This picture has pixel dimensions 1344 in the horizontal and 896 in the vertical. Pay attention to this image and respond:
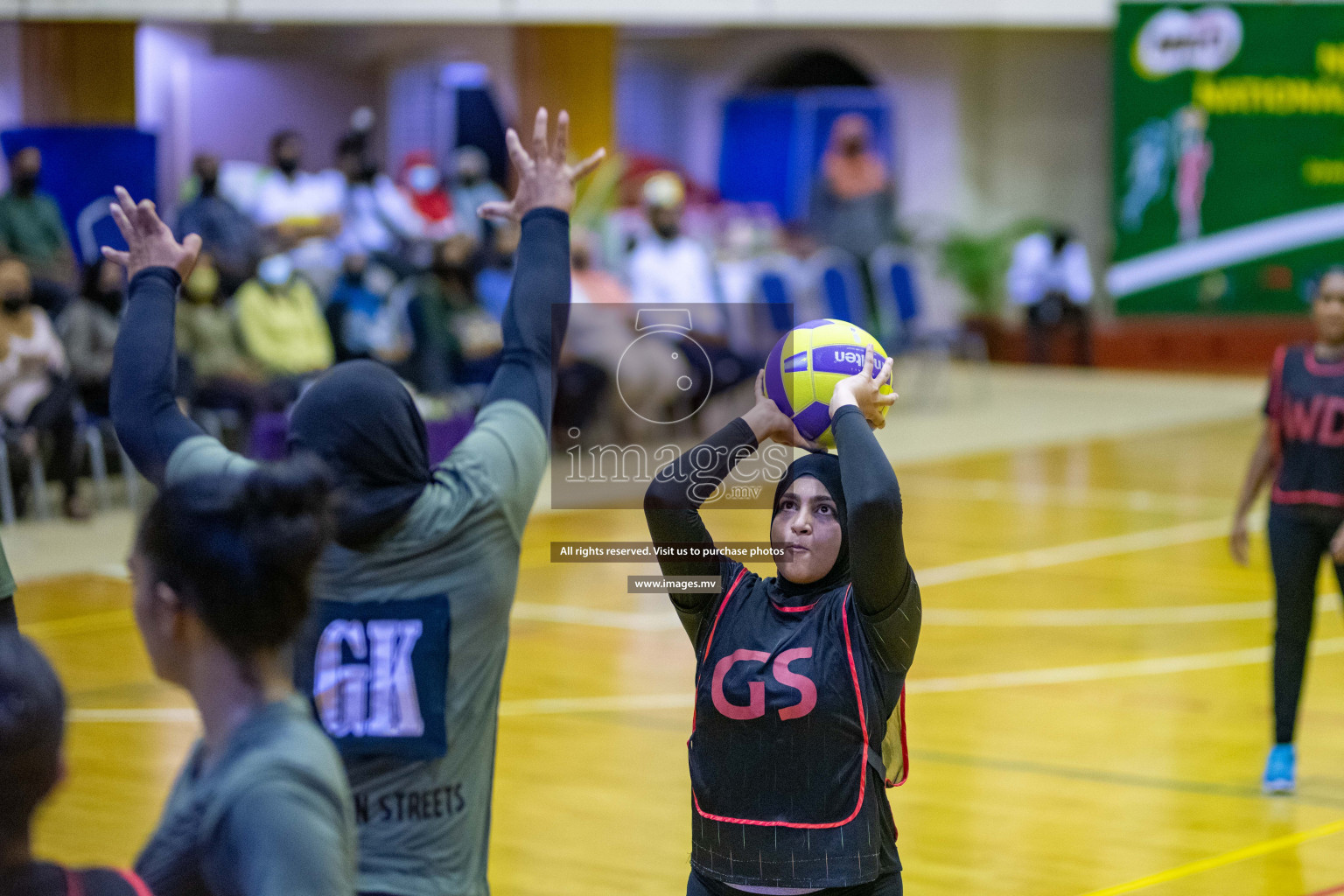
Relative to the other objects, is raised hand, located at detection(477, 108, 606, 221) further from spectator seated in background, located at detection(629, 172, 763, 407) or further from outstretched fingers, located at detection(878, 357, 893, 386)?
spectator seated in background, located at detection(629, 172, 763, 407)

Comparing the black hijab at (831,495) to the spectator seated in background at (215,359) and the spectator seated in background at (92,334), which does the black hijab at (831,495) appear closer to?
the spectator seated in background at (92,334)

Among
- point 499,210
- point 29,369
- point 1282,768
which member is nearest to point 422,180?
point 29,369

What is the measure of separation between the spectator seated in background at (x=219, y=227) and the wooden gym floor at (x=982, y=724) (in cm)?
292

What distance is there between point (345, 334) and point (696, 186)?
10.5 m

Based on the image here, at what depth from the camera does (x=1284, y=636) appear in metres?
5.80

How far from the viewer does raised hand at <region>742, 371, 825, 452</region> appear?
3184mm

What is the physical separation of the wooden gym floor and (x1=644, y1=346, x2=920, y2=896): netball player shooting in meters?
1.13

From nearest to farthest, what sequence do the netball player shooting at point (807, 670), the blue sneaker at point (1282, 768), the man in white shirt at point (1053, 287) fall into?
the netball player shooting at point (807, 670), the blue sneaker at point (1282, 768), the man in white shirt at point (1053, 287)

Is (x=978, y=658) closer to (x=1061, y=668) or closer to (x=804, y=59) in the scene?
(x=1061, y=668)

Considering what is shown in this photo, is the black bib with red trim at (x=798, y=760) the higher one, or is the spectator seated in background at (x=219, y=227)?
the spectator seated in background at (x=219, y=227)

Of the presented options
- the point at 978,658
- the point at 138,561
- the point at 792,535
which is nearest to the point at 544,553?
the point at 978,658

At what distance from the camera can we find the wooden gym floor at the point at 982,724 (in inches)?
208

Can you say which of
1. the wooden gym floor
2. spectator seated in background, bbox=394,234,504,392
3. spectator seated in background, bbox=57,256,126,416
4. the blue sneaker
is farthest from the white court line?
spectator seated in background, bbox=394,234,504,392

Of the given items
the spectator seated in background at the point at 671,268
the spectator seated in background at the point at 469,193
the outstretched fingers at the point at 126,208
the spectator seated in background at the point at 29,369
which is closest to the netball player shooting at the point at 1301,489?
the outstretched fingers at the point at 126,208
